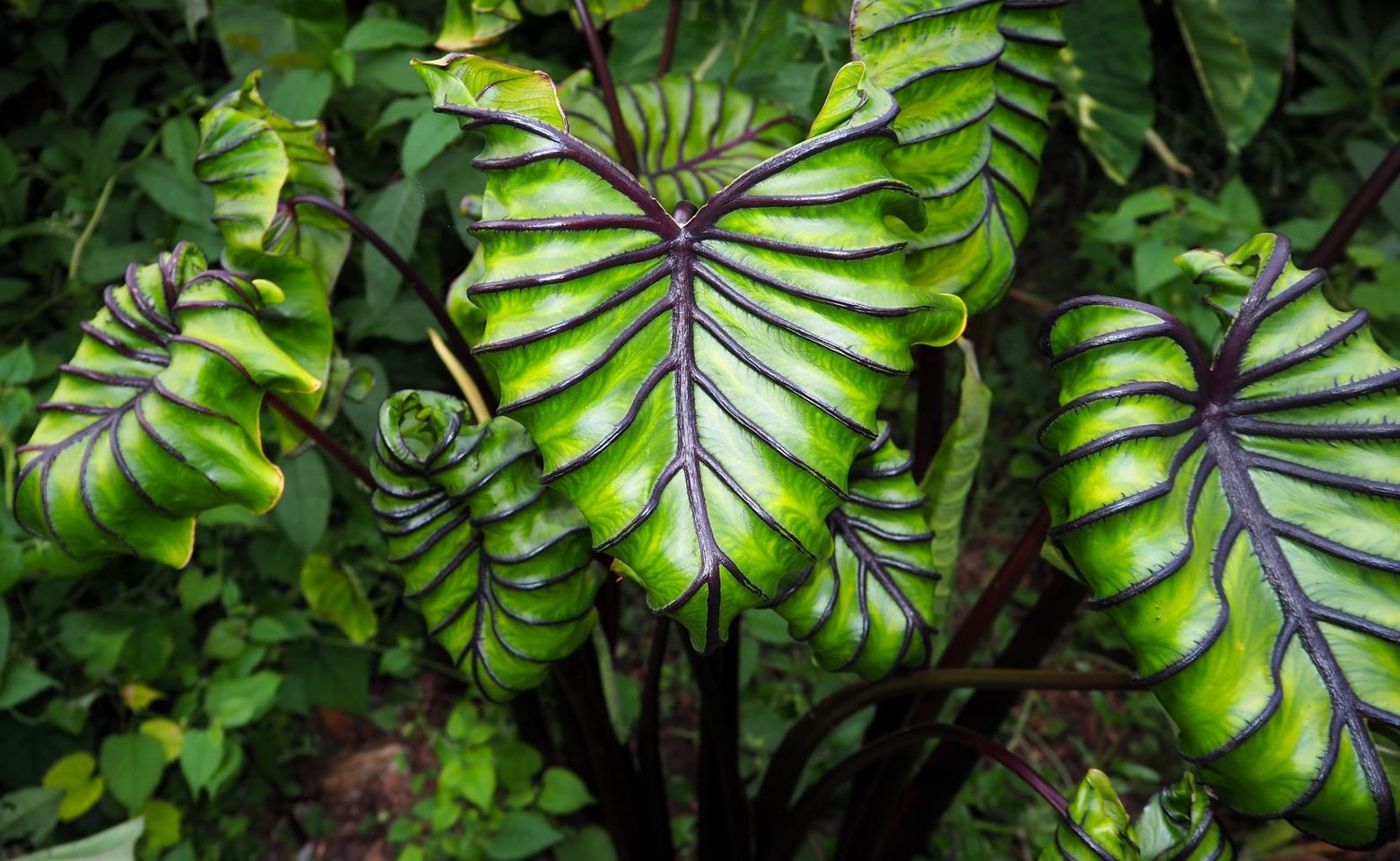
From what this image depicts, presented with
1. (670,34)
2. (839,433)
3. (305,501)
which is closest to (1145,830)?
(839,433)

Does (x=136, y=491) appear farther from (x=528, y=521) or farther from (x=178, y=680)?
(x=178, y=680)

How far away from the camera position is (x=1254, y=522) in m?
0.56

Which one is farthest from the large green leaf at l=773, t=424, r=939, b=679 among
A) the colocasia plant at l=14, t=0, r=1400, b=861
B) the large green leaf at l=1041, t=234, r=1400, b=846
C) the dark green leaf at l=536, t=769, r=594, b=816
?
the dark green leaf at l=536, t=769, r=594, b=816

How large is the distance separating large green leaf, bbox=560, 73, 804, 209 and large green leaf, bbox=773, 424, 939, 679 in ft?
1.26

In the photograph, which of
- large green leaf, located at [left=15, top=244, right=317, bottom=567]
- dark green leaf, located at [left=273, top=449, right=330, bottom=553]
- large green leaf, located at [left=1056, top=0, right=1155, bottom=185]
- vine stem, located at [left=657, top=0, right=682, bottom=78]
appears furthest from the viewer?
large green leaf, located at [left=1056, top=0, right=1155, bottom=185]

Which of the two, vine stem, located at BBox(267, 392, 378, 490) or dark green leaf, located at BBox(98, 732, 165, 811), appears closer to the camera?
vine stem, located at BBox(267, 392, 378, 490)

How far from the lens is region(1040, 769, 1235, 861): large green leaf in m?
0.58

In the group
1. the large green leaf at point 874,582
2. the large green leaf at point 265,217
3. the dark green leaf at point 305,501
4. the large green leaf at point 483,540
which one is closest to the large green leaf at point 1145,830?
the large green leaf at point 874,582

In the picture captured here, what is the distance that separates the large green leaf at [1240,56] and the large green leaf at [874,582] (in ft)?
3.57

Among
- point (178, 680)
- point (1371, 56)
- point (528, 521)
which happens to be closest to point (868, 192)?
point (528, 521)

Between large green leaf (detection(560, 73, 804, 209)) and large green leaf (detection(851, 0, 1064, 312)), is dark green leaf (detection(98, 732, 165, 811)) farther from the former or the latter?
large green leaf (detection(851, 0, 1064, 312))

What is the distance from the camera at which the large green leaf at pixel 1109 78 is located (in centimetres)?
134

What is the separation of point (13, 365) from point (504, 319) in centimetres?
82

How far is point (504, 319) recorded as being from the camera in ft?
1.72
